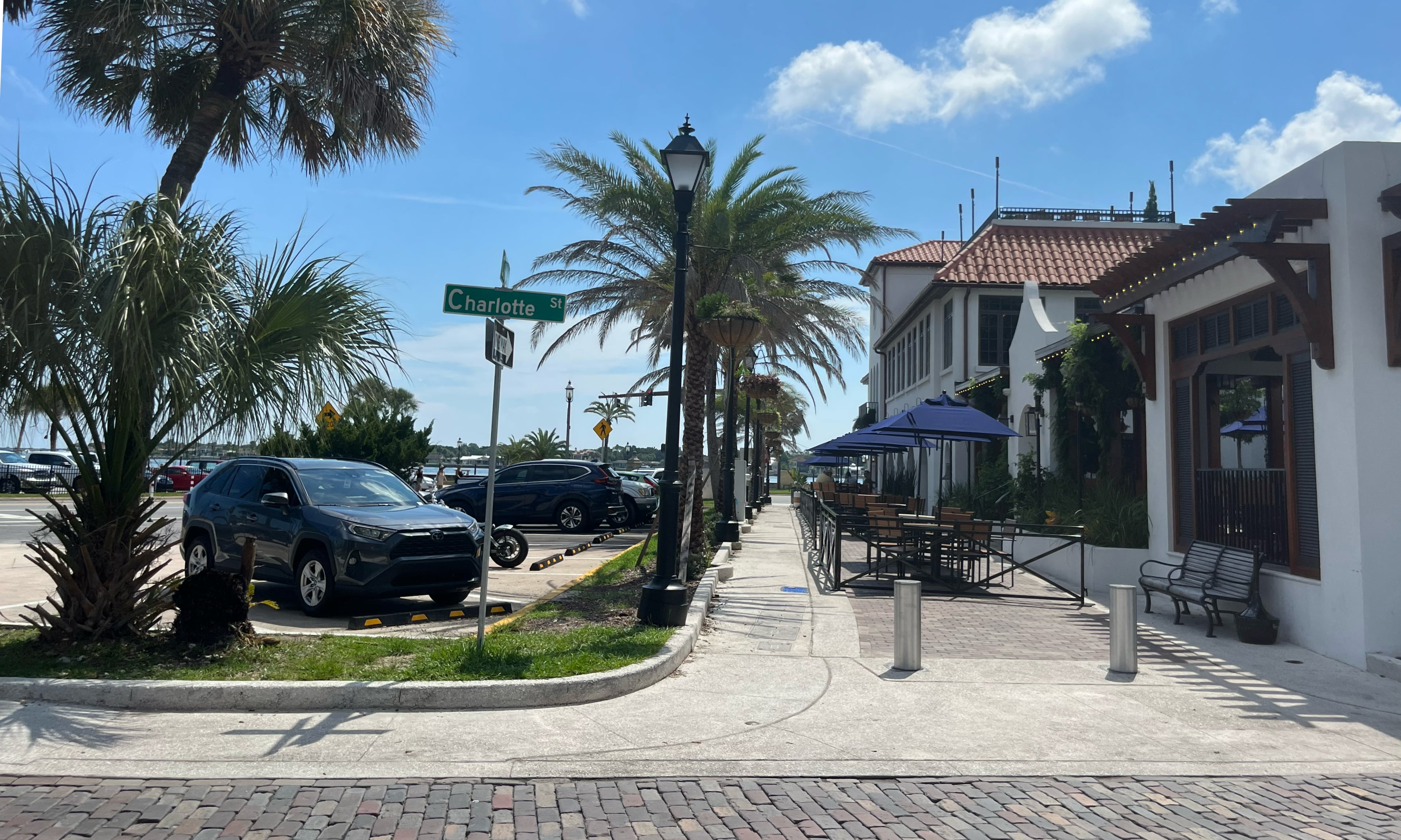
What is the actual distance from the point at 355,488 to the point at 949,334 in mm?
19515

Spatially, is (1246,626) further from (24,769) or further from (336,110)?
(336,110)

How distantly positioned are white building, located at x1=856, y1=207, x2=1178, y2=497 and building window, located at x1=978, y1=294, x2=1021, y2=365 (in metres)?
0.02

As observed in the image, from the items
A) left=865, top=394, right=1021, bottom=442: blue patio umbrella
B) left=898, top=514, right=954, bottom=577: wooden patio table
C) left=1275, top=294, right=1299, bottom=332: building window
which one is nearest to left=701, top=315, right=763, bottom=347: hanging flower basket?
left=865, top=394, right=1021, bottom=442: blue patio umbrella

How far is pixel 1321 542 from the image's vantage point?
8531 millimetres

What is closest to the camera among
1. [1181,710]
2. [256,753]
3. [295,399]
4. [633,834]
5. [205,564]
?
[633,834]

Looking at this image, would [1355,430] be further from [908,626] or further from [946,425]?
[946,425]

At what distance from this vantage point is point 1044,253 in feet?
87.3

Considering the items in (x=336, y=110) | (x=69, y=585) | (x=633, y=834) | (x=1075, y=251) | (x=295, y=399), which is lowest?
(x=633, y=834)

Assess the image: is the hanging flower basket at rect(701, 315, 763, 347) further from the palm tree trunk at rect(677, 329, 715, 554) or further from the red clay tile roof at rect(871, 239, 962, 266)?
the red clay tile roof at rect(871, 239, 962, 266)

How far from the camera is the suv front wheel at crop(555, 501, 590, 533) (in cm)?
2148

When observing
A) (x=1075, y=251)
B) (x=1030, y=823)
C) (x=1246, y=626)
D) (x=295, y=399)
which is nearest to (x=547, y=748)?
(x=1030, y=823)

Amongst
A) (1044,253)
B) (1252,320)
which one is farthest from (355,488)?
(1044,253)

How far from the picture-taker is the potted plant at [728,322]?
12680 millimetres

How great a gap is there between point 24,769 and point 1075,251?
26.5 meters
